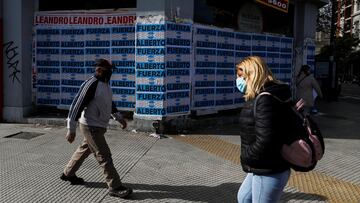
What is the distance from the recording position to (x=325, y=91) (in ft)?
68.1

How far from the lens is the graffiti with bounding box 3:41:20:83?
10.3 metres

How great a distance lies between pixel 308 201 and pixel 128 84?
17.5 feet

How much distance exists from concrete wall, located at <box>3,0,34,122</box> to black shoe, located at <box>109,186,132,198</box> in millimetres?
5648

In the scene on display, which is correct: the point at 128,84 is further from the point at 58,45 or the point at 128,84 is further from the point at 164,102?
the point at 58,45

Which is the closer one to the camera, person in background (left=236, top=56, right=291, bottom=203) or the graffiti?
person in background (left=236, top=56, right=291, bottom=203)

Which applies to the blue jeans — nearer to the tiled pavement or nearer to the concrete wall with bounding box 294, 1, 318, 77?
the tiled pavement

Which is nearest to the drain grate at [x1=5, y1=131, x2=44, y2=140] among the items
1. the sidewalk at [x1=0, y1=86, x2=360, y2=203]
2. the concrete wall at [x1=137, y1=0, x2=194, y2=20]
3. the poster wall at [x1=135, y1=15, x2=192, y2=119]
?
the sidewalk at [x1=0, y1=86, x2=360, y2=203]

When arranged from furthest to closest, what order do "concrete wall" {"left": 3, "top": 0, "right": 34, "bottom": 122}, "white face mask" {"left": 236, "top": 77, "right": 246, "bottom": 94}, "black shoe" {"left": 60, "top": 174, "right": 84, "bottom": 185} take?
"concrete wall" {"left": 3, "top": 0, "right": 34, "bottom": 122} → "black shoe" {"left": 60, "top": 174, "right": 84, "bottom": 185} → "white face mask" {"left": 236, "top": 77, "right": 246, "bottom": 94}

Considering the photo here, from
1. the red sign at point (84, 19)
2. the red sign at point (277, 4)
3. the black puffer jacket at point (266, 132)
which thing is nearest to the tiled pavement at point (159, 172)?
the black puffer jacket at point (266, 132)

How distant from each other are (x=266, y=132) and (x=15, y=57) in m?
8.35

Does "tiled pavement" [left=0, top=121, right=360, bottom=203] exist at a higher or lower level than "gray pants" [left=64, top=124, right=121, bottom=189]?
lower

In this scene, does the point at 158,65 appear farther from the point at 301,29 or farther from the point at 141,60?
the point at 301,29

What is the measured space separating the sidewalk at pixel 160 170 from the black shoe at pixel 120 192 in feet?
0.20

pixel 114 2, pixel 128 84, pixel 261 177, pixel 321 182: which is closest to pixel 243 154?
pixel 261 177
